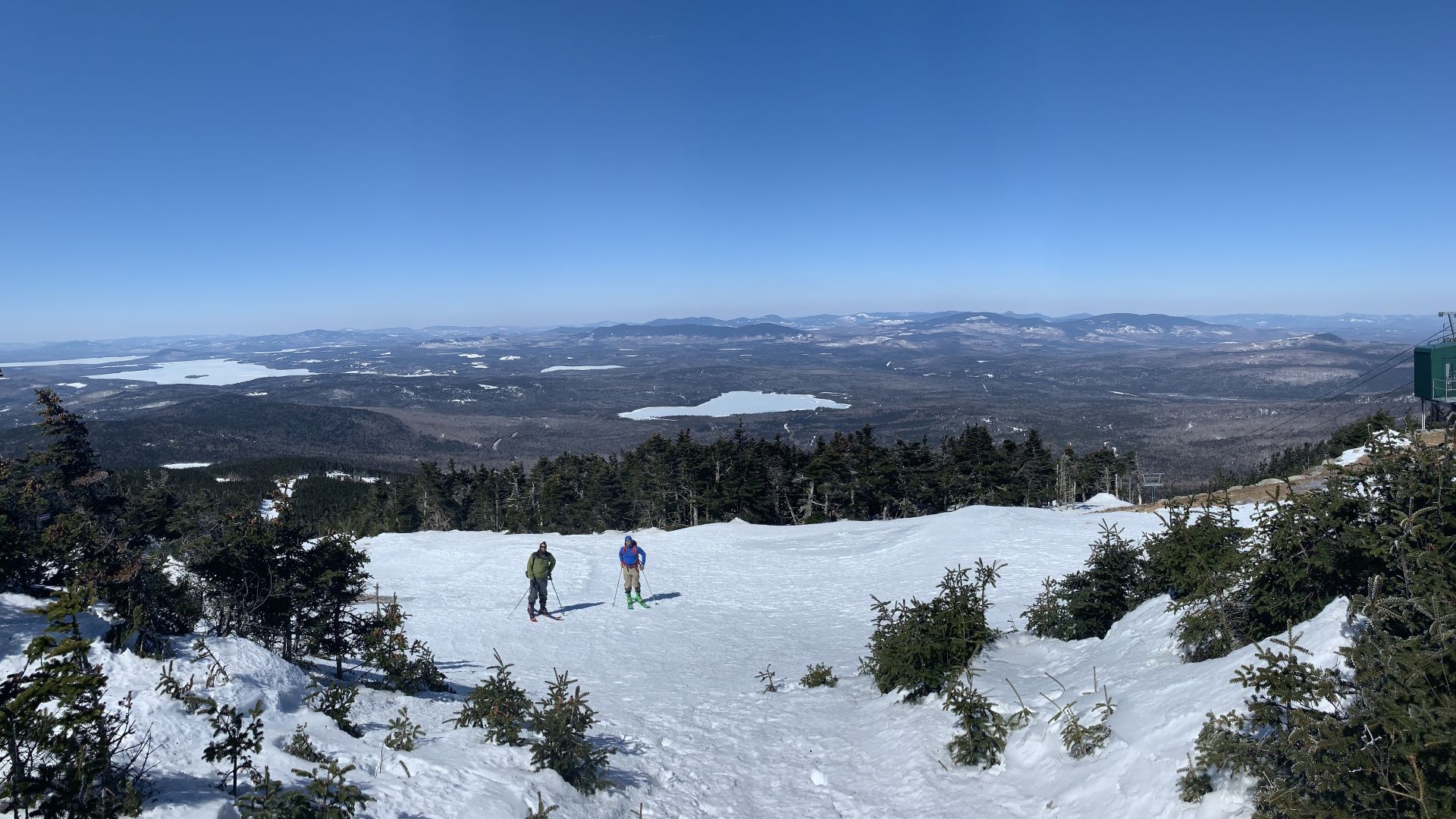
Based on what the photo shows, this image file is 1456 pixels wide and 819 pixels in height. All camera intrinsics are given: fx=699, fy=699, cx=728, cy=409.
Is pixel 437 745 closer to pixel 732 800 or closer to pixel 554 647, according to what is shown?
pixel 732 800

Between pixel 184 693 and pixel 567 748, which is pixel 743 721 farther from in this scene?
pixel 184 693

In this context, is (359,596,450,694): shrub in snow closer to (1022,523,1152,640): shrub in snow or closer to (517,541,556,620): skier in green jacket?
(517,541,556,620): skier in green jacket

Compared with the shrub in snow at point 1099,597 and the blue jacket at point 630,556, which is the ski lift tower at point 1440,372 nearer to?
the shrub in snow at point 1099,597

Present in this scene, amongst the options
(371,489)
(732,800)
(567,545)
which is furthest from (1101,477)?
(371,489)

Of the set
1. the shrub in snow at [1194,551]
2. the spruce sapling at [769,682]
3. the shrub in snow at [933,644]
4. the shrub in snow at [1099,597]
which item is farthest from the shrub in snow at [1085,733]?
the spruce sapling at [769,682]

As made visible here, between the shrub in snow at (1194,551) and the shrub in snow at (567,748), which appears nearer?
the shrub in snow at (567,748)
